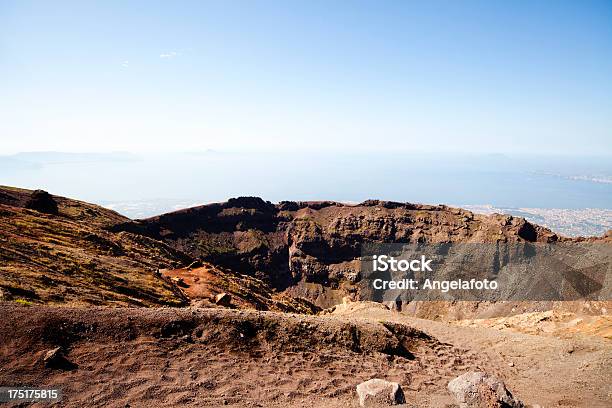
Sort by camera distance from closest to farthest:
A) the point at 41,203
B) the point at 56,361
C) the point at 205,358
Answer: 1. the point at 56,361
2. the point at 205,358
3. the point at 41,203

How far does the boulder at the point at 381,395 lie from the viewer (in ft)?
39.0

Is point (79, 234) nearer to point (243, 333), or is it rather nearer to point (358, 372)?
point (243, 333)

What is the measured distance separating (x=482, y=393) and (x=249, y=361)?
9169mm

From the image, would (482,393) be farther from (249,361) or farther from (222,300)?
(222,300)

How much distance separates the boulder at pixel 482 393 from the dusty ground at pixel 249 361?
44.2 inches

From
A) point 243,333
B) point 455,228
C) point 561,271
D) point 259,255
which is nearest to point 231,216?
point 259,255

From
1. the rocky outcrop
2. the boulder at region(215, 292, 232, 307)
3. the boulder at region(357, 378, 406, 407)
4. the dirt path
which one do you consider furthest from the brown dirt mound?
the rocky outcrop

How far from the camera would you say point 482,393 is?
1145cm

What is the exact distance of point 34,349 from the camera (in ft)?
40.7

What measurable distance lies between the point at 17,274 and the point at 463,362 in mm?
25955

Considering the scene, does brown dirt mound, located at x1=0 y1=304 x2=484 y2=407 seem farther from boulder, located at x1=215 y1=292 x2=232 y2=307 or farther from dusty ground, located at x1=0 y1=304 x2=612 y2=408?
boulder, located at x1=215 y1=292 x2=232 y2=307

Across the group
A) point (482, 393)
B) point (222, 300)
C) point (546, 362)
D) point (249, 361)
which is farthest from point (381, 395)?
point (222, 300)

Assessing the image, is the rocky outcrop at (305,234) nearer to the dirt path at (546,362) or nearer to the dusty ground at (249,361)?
the dirt path at (546,362)

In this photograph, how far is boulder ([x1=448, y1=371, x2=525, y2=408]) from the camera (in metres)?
11.0
